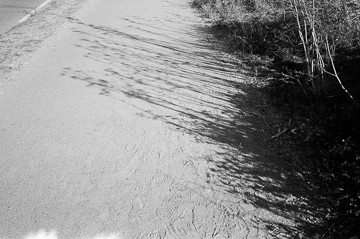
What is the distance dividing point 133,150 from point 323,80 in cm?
269

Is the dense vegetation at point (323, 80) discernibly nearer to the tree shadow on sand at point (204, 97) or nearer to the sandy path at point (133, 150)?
the tree shadow on sand at point (204, 97)

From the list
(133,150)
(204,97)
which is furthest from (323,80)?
(133,150)

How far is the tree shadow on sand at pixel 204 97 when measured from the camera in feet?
10.1

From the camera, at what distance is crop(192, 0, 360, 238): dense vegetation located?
9.86ft

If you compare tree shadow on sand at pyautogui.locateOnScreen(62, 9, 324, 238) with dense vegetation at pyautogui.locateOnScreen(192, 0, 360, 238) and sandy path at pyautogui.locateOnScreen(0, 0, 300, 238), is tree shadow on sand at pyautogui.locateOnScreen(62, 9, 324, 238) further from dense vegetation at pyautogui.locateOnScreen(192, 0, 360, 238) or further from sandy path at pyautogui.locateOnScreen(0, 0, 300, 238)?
dense vegetation at pyautogui.locateOnScreen(192, 0, 360, 238)

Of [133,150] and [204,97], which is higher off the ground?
[204,97]

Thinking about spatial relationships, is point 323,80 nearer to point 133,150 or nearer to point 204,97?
point 204,97

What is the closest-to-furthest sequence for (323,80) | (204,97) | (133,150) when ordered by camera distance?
1. (133,150)
2. (323,80)
3. (204,97)

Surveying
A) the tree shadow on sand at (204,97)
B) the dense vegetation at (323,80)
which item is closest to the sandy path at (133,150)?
the tree shadow on sand at (204,97)

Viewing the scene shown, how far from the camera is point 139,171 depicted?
342 centimetres

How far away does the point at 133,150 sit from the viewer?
3746 mm

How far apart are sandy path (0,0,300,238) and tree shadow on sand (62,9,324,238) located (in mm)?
19

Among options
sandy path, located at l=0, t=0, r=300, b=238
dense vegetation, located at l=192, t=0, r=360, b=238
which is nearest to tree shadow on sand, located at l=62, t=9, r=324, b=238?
sandy path, located at l=0, t=0, r=300, b=238

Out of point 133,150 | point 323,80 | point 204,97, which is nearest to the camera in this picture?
point 133,150
